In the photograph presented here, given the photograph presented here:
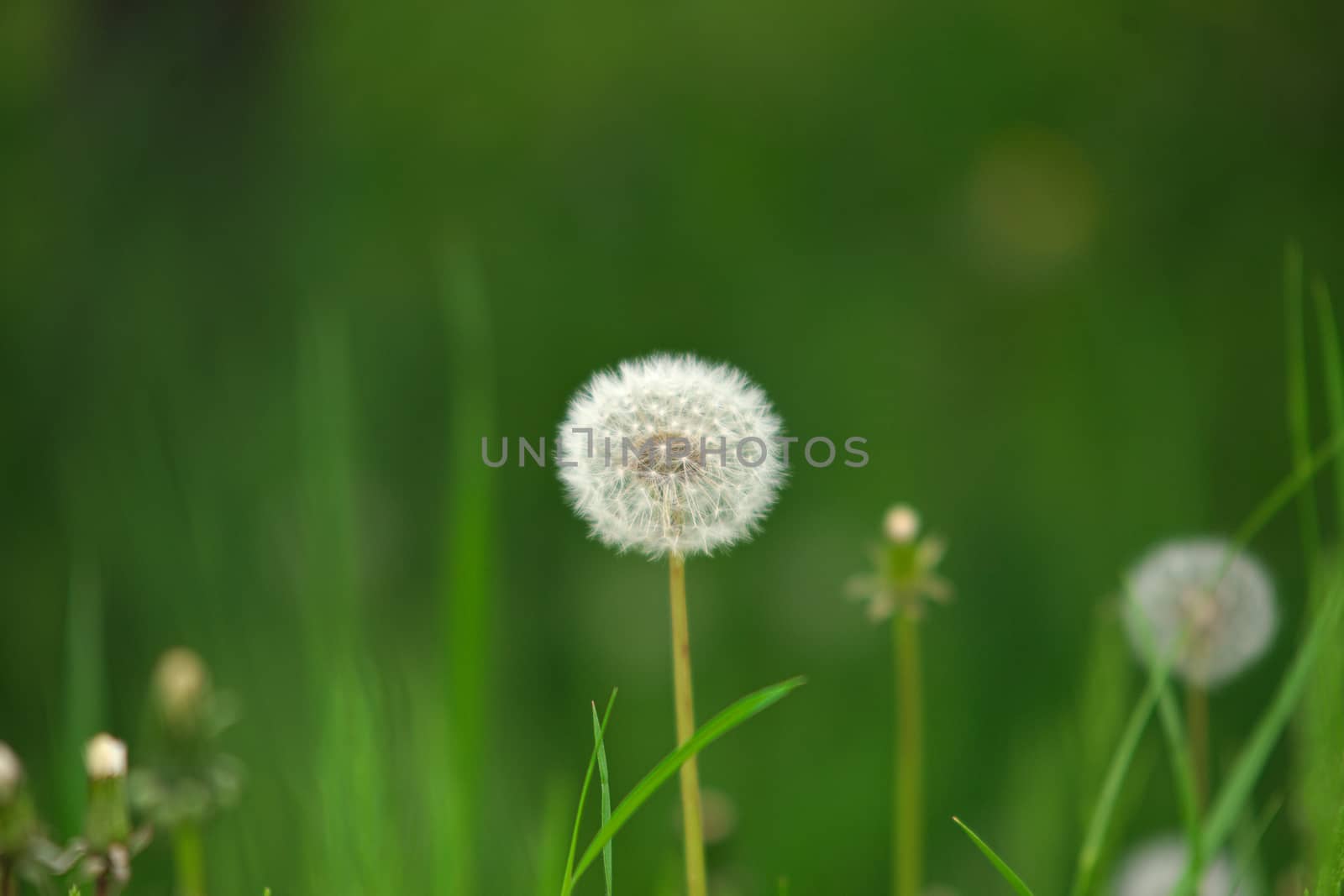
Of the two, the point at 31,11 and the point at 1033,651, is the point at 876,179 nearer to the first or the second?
the point at 1033,651

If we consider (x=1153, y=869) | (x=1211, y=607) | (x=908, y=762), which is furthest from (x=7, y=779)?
(x=1153, y=869)

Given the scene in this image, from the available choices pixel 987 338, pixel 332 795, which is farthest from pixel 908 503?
pixel 332 795

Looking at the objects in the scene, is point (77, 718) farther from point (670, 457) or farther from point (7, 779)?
point (670, 457)

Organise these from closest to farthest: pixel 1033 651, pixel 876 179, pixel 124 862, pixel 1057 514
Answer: pixel 124 862 → pixel 1033 651 → pixel 1057 514 → pixel 876 179

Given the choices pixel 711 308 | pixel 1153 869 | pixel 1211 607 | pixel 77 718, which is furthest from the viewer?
pixel 711 308

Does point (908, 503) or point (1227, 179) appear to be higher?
point (1227, 179)

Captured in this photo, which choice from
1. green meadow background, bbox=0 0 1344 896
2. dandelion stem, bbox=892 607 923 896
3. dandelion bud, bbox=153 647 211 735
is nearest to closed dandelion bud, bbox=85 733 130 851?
dandelion bud, bbox=153 647 211 735
